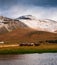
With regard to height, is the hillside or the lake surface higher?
the lake surface

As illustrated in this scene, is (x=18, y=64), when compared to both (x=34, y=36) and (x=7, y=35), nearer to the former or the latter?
(x=34, y=36)

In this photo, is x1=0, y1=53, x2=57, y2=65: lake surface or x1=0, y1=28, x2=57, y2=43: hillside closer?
x1=0, y1=53, x2=57, y2=65: lake surface

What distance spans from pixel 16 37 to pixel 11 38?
5.51m

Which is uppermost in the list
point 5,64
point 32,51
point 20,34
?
point 5,64

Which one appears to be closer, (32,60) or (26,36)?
(32,60)

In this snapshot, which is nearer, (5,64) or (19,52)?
(5,64)

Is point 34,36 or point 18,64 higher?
point 18,64

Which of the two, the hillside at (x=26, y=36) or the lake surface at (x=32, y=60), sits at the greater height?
the lake surface at (x=32, y=60)

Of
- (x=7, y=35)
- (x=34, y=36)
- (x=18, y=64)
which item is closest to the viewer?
(x=18, y=64)

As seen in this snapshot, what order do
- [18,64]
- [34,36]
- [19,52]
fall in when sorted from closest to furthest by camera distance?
1. [18,64]
2. [19,52]
3. [34,36]

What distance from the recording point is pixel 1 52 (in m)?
62.4

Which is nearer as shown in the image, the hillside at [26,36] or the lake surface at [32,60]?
the lake surface at [32,60]

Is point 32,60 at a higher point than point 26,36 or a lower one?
higher

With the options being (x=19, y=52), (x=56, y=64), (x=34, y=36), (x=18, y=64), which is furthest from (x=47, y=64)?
(x=34, y=36)
